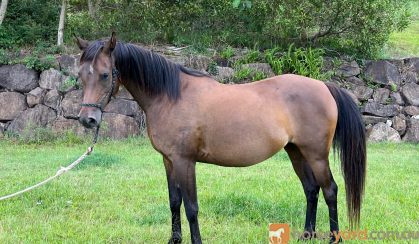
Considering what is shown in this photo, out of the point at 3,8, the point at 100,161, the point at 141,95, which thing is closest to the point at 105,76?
the point at 141,95

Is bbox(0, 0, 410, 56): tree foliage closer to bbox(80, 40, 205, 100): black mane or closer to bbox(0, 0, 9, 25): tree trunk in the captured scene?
bbox(0, 0, 9, 25): tree trunk

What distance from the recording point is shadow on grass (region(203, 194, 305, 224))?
16.4 ft

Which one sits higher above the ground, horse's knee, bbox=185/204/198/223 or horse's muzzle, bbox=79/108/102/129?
horse's muzzle, bbox=79/108/102/129

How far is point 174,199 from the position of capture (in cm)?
429

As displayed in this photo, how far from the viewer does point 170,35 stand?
11195 mm

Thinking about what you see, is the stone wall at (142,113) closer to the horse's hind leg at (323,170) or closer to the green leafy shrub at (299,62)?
the green leafy shrub at (299,62)

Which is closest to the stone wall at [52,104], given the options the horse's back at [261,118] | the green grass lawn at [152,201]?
the green grass lawn at [152,201]

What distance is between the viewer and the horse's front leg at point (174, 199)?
4230mm

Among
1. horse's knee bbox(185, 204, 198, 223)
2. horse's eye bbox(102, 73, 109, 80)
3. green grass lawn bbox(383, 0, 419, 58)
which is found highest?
green grass lawn bbox(383, 0, 419, 58)

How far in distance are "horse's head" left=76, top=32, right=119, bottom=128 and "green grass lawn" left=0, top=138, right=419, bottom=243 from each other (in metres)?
1.24

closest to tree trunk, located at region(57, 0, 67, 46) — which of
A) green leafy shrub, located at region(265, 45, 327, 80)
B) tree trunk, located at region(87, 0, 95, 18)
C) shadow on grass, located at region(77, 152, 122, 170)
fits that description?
tree trunk, located at region(87, 0, 95, 18)

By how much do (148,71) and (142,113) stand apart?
6004 mm

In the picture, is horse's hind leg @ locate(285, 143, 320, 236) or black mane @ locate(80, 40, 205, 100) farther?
horse's hind leg @ locate(285, 143, 320, 236)

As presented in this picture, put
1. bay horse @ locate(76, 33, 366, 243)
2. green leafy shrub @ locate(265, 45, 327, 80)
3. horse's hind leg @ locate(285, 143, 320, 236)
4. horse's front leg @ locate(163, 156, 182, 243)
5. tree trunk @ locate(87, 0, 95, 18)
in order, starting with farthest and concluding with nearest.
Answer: tree trunk @ locate(87, 0, 95, 18), green leafy shrub @ locate(265, 45, 327, 80), horse's hind leg @ locate(285, 143, 320, 236), horse's front leg @ locate(163, 156, 182, 243), bay horse @ locate(76, 33, 366, 243)
